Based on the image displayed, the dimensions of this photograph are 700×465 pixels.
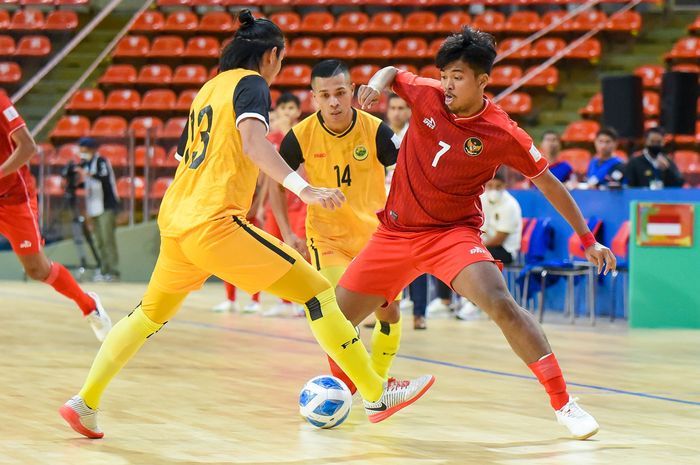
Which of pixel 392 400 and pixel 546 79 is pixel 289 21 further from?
pixel 392 400

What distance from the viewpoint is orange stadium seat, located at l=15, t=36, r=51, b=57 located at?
21.5 meters

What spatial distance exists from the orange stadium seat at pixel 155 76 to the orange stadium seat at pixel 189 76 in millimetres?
136

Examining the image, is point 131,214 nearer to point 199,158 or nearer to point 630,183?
point 630,183

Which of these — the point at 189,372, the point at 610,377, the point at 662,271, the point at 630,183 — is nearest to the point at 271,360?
the point at 189,372

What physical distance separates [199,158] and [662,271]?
7.27m

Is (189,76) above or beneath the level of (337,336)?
beneath

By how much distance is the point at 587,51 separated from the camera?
1984cm

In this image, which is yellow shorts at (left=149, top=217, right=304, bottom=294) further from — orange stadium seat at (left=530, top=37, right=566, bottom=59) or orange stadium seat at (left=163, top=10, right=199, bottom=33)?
orange stadium seat at (left=163, top=10, right=199, bottom=33)

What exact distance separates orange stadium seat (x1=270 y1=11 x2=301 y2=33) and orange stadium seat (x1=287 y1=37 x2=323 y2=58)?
0.26 meters

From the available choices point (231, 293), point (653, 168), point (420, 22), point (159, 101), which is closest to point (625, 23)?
point (420, 22)

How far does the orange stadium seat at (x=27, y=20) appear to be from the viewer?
22.3 meters

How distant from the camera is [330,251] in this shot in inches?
270

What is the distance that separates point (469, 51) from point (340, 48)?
1612cm

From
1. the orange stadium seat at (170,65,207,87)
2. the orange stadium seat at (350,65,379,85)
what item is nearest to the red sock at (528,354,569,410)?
the orange stadium seat at (350,65,379,85)
